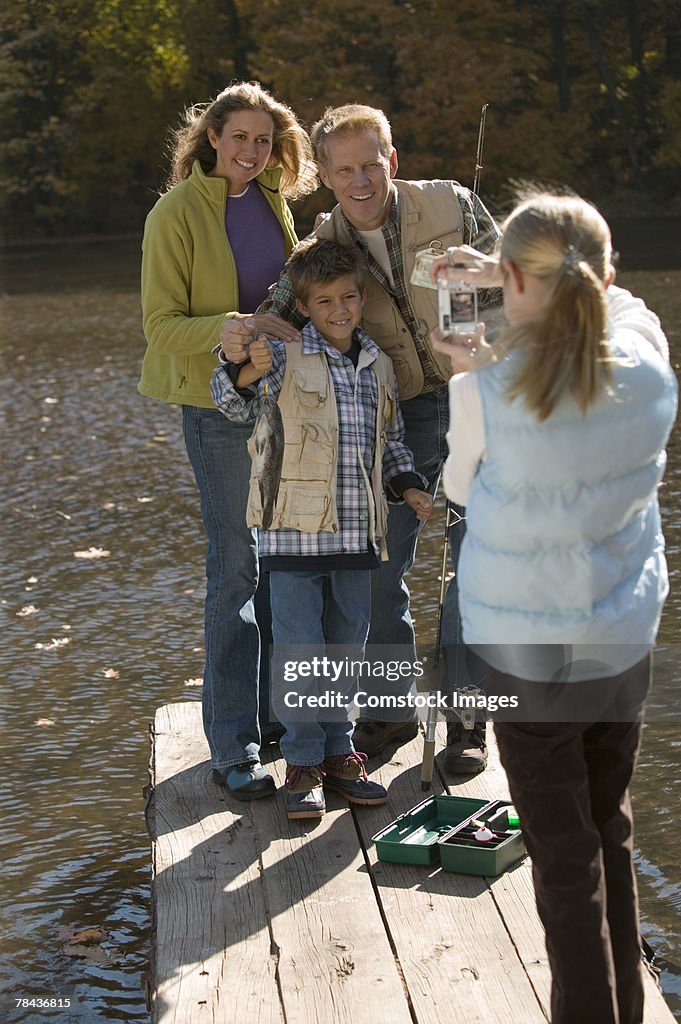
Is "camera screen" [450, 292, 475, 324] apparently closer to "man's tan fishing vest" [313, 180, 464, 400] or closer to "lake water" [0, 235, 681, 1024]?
"man's tan fishing vest" [313, 180, 464, 400]

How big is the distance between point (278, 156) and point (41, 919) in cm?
224

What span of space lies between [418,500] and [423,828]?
0.86 m

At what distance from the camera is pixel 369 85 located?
30.0 m

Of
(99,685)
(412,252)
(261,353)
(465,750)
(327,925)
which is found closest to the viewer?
(327,925)

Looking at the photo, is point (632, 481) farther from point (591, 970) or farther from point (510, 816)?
point (510, 816)

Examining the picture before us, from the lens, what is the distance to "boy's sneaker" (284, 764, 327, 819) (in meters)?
3.85

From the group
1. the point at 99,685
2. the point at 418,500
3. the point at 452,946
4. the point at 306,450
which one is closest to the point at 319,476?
the point at 306,450

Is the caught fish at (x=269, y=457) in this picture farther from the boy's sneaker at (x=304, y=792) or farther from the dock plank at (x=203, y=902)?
the dock plank at (x=203, y=902)

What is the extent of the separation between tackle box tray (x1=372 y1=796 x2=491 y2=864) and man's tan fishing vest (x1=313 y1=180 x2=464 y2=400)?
47.0 inches

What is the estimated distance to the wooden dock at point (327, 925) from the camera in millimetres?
3006

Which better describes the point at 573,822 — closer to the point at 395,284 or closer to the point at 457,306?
the point at 457,306

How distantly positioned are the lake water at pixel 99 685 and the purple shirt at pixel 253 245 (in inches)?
67.0

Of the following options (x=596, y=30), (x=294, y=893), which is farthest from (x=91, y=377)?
(x=596, y=30)

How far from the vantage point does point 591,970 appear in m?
2.59
